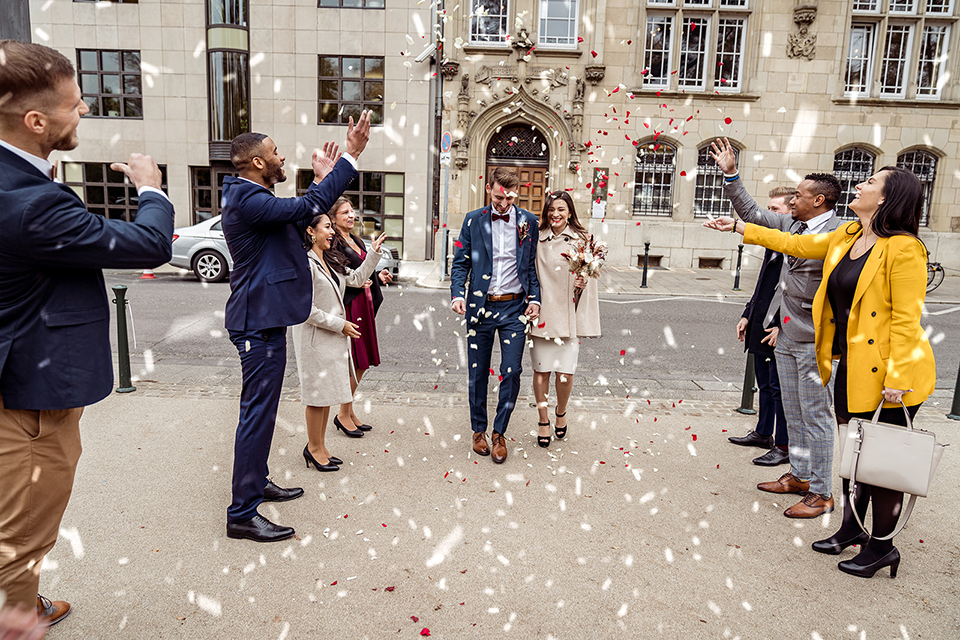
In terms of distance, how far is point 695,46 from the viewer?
19.4 metres

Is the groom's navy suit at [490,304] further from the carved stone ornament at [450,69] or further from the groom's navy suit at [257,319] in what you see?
the carved stone ornament at [450,69]

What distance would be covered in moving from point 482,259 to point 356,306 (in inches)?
44.2

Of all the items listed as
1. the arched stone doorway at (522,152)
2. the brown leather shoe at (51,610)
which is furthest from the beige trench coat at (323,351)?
the arched stone doorway at (522,152)

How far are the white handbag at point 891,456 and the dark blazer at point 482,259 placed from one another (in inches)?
94.7

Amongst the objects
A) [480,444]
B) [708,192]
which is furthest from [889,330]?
[708,192]

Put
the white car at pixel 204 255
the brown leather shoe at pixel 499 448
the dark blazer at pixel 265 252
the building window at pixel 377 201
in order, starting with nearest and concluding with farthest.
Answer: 1. the dark blazer at pixel 265 252
2. the brown leather shoe at pixel 499 448
3. the white car at pixel 204 255
4. the building window at pixel 377 201

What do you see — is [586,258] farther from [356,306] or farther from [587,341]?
[587,341]

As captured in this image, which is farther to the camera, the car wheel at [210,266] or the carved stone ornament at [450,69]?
the carved stone ornament at [450,69]

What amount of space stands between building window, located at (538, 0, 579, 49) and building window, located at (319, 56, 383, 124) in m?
5.05

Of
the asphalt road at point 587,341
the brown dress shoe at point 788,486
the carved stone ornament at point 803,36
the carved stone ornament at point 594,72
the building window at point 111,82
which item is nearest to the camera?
the brown dress shoe at point 788,486

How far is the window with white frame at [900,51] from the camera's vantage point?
62.8 ft

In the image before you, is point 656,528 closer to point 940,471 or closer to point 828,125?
point 940,471

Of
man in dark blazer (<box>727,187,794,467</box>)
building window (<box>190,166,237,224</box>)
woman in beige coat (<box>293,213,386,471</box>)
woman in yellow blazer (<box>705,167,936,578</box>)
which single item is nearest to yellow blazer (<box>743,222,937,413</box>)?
woman in yellow blazer (<box>705,167,936,578</box>)

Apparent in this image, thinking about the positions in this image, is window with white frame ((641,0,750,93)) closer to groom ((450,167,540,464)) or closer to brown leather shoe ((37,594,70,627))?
groom ((450,167,540,464))
